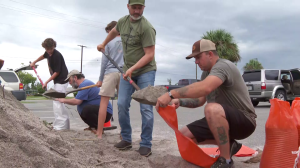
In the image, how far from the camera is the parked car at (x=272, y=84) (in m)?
12.5

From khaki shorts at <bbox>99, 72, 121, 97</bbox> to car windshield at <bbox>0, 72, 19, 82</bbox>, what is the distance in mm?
8109

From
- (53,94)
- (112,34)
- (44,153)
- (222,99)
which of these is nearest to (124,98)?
(112,34)

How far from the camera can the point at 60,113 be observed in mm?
5391

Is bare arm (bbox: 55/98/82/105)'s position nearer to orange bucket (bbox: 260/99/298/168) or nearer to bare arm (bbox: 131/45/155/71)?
bare arm (bbox: 131/45/155/71)

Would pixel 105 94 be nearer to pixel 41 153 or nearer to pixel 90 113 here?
pixel 90 113

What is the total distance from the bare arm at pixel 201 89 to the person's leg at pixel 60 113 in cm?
328

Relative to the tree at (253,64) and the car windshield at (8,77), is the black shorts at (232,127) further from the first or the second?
the tree at (253,64)

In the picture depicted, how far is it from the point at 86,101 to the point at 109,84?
0.98m

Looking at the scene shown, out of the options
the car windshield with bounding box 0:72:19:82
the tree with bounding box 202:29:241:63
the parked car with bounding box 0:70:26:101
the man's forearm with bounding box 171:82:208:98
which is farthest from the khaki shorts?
the tree with bounding box 202:29:241:63

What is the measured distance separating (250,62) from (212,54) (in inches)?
1830

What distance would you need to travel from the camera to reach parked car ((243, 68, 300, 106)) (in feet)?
40.9

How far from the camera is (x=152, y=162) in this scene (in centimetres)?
A: 318

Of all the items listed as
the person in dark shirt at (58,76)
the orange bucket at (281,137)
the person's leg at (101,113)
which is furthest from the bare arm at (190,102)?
the person in dark shirt at (58,76)

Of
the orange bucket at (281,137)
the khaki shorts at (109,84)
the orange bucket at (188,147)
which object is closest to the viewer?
the orange bucket at (281,137)
